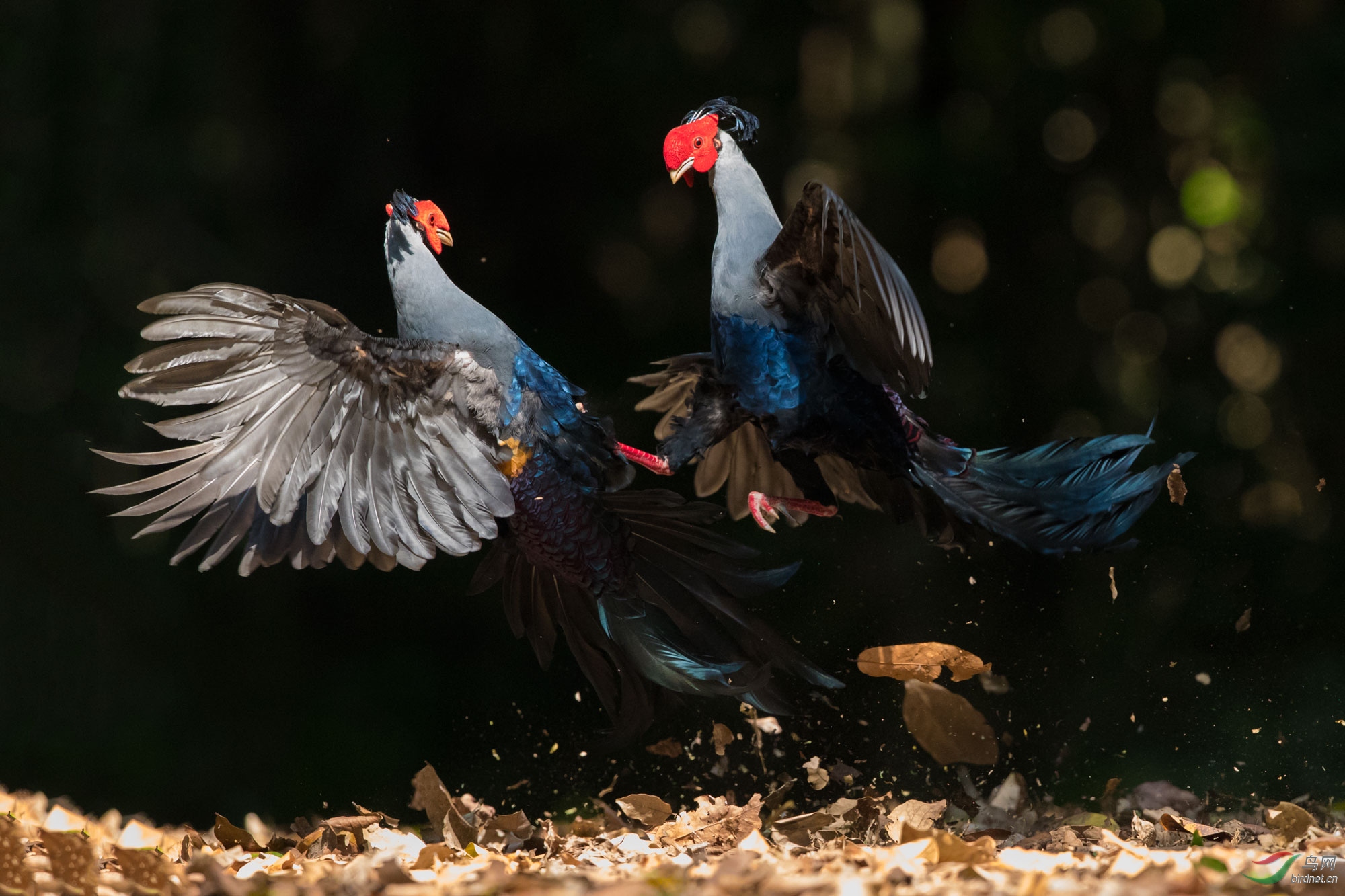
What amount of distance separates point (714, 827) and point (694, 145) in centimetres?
116

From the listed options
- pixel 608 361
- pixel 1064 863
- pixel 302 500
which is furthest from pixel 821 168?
pixel 1064 863

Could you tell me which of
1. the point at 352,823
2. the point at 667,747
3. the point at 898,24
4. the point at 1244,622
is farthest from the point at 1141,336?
the point at 352,823

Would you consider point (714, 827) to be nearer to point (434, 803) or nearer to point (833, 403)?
point (434, 803)

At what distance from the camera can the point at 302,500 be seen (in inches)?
60.9

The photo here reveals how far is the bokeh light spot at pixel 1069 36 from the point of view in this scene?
219cm

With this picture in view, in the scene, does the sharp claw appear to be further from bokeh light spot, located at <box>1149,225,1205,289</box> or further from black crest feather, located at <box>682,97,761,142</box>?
bokeh light spot, located at <box>1149,225,1205,289</box>

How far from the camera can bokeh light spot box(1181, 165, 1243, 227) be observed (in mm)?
2117

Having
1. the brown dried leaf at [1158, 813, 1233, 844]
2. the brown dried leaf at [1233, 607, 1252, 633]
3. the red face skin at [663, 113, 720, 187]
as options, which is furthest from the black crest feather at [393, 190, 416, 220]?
the brown dried leaf at [1233, 607, 1252, 633]

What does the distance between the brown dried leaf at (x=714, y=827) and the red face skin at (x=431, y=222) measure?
1085 mm

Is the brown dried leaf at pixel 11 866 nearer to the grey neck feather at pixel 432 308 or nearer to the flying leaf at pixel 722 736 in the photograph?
the grey neck feather at pixel 432 308

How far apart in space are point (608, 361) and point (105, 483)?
120 cm

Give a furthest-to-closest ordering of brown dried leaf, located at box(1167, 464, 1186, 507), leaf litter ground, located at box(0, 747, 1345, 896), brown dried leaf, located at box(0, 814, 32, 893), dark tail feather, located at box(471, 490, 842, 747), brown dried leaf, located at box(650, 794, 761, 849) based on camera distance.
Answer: brown dried leaf, located at box(1167, 464, 1186, 507)
dark tail feather, located at box(471, 490, 842, 747)
brown dried leaf, located at box(650, 794, 761, 849)
brown dried leaf, located at box(0, 814, 32, 893)
leaf litter ground, located at box(0, 747, 1345, 896)

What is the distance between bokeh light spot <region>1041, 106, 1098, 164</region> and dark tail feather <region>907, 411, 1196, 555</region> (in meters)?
0.80

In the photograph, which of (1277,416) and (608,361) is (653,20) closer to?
(608,361)
